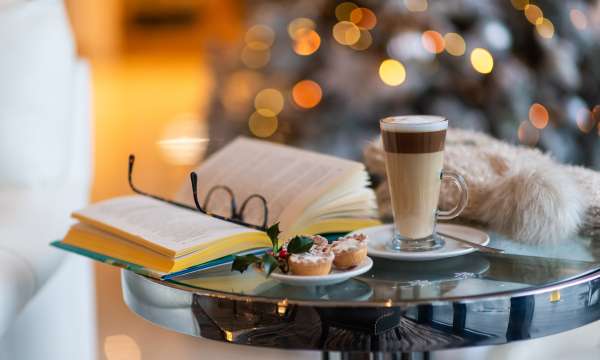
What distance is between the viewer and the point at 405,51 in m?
2.32

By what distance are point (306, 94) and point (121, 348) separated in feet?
3.55

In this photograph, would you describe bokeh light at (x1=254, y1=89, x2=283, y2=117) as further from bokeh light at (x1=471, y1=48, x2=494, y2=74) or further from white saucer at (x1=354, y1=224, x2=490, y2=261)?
white saucer at (x1=354, y1=224, x2=490, y2=261)

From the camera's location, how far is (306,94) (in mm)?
2592

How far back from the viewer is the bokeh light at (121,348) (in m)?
1.77

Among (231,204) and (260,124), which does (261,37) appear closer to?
(260,124)

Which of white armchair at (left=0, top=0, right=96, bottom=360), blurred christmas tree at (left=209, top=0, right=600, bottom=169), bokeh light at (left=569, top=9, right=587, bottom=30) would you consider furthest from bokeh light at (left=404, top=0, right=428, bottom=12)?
white armchair at (left=0, top=0, right=96, bottom=360)

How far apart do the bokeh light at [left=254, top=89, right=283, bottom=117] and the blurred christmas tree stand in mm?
116

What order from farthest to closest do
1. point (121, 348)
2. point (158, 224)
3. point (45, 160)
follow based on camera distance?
point (121, 348), point (45, 160), point (158, 224)

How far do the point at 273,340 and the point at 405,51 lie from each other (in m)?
1.63

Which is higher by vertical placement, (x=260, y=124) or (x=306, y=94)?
(x=306, y=94)

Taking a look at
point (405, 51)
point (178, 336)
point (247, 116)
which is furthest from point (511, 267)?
point (247, 116)

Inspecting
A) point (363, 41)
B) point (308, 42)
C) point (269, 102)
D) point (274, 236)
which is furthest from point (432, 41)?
point (274, 236)

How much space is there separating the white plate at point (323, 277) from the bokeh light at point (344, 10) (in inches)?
68.8

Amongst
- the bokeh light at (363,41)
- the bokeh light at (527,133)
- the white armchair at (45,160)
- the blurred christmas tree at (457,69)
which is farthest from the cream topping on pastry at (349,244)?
the bokeh light at (363,41)
